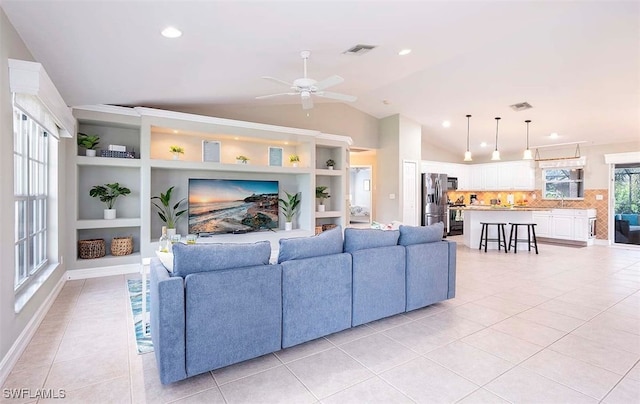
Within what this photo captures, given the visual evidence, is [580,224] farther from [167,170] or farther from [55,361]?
[55,361]

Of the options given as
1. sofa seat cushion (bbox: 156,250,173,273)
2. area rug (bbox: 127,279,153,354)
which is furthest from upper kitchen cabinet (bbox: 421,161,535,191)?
sofa seat cushion (bbox: 156,250,173,273)

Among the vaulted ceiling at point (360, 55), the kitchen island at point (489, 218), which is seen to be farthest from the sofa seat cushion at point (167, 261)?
the kitchen island at point (489, 218)

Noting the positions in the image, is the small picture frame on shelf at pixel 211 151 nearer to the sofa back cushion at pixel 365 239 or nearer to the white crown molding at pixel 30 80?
the white crown molding at pixel 30 80

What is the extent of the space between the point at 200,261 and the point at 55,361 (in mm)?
1410

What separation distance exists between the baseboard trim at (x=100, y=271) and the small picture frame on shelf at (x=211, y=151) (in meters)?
2.17

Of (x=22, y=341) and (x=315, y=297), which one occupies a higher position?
(x=315, y=297)

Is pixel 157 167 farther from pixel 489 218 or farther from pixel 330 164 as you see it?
pixel 489 218

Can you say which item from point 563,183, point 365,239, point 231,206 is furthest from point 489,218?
point 231,206

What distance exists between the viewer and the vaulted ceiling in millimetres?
2656

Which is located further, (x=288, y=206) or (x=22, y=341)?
(x=288, y=206)

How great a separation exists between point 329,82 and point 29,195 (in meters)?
3.32

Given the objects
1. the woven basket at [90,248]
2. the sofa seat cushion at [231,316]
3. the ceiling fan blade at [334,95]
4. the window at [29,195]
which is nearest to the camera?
the sofa seat cushion at [231,316]

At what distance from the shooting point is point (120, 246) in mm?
5090

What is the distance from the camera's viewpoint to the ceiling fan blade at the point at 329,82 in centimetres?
361
